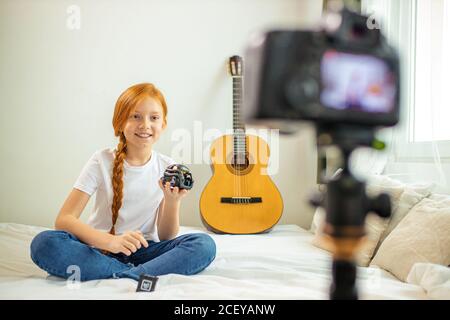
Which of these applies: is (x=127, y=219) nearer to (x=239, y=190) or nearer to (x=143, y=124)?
(x=143, y=124)

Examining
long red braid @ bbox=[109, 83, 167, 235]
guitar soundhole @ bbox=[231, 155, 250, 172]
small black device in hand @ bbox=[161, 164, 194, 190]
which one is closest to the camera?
→ small black device in hand @ bbox=[161, 164, 194, 190]

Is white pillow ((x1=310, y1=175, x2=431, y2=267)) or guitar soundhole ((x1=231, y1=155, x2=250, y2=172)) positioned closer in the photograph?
white pillow ((x1=310, y1=175, x2=431, y2=267))

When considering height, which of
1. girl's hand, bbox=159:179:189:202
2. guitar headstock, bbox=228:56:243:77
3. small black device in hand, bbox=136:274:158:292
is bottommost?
small black device in hand, bbox=136:274:158:292

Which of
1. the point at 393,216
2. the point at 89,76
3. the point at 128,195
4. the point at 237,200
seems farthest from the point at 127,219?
the point at 89,76

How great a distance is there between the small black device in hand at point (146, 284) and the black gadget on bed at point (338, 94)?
0.58 metres

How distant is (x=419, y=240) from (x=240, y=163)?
3.61 feet

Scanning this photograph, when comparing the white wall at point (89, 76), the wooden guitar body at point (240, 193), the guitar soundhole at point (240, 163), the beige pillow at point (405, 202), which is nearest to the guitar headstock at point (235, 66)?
the white wall at point (89, 76)

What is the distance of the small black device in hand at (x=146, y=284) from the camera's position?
0.98 metres

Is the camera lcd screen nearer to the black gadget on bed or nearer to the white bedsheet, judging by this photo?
the black gadget on bed

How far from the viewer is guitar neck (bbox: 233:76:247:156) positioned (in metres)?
2.09

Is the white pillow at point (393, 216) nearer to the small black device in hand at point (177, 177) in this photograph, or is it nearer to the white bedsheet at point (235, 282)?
the white bedsheet at point (235, 282)

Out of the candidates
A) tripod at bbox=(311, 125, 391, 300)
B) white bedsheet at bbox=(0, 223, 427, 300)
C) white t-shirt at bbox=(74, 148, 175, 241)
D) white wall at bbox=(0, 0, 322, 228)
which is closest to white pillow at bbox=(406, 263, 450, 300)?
white bedsheet at bbox=(0, 223, 427, 300)

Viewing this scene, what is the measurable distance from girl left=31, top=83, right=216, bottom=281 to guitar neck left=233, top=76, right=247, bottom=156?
2.20ft
